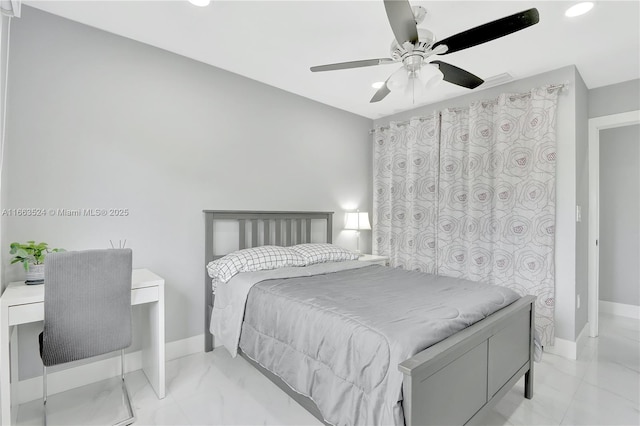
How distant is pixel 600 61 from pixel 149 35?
380 cm

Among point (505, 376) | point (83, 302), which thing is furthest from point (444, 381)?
point (83, 302)

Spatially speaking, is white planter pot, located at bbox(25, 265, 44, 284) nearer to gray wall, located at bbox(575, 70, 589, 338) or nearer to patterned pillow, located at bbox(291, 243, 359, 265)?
patterned pillow, located at bbox(291, 243, 359, 265)

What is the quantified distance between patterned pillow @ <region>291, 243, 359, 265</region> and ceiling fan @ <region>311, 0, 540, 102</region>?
169 cm

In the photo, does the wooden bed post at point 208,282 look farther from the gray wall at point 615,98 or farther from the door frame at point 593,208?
the gray wall at point 615,98

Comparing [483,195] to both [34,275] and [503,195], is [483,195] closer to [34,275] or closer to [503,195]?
[503,195]

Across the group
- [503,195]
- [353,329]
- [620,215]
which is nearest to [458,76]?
[503,195]

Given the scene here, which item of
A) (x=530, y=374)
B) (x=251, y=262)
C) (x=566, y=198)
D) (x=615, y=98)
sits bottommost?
(x=530, y=374)

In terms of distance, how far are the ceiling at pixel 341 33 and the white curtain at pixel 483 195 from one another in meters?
0.50

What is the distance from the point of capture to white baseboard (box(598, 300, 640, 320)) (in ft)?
13.0

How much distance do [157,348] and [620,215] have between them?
17.9 ft

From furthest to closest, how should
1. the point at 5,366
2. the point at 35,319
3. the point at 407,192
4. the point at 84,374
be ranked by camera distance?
the point at 407,192 < the point at 84,374 < the point at 35,319 < the point at 5,366

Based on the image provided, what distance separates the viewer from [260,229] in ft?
11.1

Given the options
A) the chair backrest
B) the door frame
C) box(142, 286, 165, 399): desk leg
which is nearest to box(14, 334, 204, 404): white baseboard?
box(142, 286, 165, 399): desk leg

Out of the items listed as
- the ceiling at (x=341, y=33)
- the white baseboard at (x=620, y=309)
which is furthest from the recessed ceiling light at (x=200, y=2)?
the white baseboard at (x=620, y=309)
